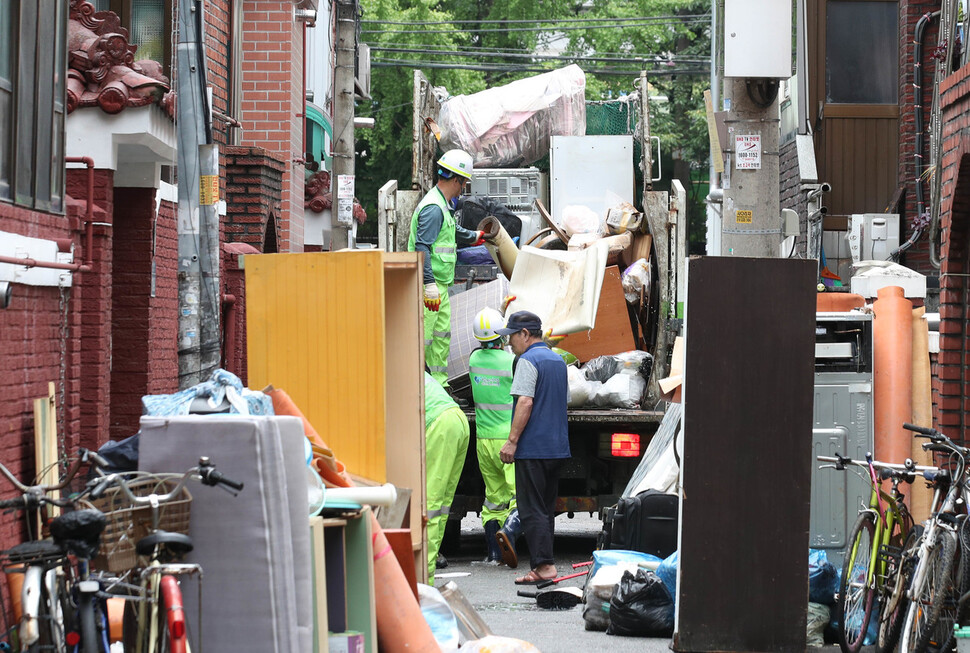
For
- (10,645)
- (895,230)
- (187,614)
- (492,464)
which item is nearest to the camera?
(10,645)

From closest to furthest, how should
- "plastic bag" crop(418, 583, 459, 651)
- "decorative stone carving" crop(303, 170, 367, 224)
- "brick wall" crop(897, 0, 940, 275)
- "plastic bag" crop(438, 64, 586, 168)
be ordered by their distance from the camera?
1. "plastic bag" crop(418, 583, 459, 651)
2. "plastic bag" crop(438, 64, 586, 168)
3. "brick wall" crop(897, 0, 940, 275)
4. "decorative stone carving" crop(303, 170, 367, 224)

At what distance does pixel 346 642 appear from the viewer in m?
5.18

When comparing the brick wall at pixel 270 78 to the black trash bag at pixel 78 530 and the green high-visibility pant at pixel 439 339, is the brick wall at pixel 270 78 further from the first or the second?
the black trash bag at pixel 78 530

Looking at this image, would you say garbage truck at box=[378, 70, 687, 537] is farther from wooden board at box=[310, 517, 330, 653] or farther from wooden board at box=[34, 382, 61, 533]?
wooden board at box=[310, 517, 330, 653]

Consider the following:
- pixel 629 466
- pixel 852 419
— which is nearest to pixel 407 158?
pixel 629 466

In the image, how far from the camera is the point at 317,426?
6.22 meters

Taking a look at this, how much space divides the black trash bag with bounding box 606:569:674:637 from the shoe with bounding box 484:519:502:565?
8.16 ft

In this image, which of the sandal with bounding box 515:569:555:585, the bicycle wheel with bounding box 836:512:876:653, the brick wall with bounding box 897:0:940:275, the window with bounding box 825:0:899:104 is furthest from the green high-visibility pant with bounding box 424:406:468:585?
the window with bounding box 825:0:899:104

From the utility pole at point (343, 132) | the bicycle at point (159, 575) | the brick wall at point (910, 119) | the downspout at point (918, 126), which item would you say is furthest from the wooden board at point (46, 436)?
the brick wall at point (910, 119)

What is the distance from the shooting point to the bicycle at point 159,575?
4.09m

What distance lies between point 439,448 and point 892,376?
285cm

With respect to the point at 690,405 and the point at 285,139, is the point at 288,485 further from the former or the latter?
the point at 285,139

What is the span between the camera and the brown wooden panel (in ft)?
22.3

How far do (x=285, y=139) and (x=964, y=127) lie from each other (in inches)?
352
